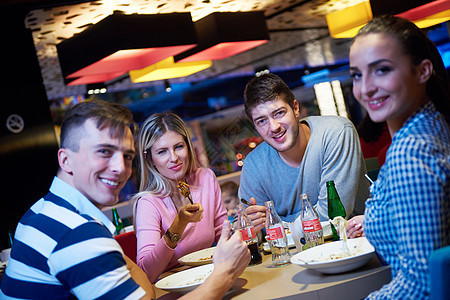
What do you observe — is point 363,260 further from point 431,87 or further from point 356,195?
point 356,195

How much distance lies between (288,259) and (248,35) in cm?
435

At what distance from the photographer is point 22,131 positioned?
5.21m

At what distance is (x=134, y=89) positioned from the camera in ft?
40.2

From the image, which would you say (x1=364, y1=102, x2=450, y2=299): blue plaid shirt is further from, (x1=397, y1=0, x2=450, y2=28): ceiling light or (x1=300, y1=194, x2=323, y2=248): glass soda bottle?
(x1=397, y1=0, x2=450, y2=28): ceiling light

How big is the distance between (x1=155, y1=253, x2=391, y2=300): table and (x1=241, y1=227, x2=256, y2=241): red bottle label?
0.60 ft

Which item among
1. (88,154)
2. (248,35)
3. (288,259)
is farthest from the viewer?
(248,35)

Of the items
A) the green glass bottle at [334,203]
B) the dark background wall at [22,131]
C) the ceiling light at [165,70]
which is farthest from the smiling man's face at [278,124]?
the ceiling light at [165,70]

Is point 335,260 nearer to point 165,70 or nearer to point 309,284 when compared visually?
point 309,284

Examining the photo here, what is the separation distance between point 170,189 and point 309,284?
135cm

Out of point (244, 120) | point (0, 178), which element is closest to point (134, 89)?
point (244, 120)

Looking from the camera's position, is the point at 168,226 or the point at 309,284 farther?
the point at 168,226

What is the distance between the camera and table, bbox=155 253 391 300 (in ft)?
5.55

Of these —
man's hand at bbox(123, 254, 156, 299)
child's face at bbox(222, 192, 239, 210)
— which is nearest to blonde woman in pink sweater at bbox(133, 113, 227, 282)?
man's hand at bbox(123, 254, 156, 299)

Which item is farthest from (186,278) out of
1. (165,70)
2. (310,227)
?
(165,70)
